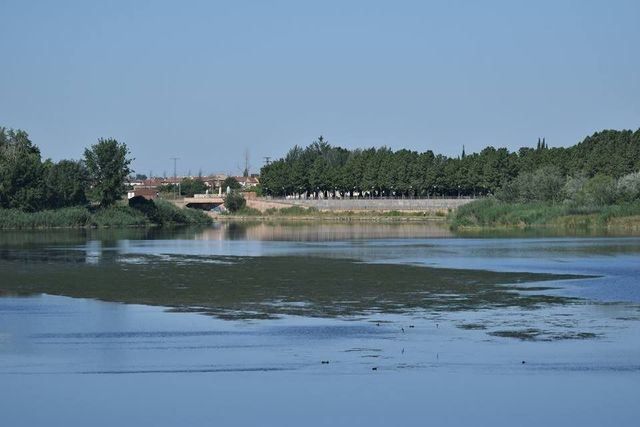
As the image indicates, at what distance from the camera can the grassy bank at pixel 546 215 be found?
77375 mm

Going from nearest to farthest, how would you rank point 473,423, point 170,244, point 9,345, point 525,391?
point 473,423 < point 525,391 < point 9,345 < point 170,244

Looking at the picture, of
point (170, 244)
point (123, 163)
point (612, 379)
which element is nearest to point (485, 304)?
point (612, 379)

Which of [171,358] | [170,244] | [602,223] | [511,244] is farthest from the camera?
[602,223]

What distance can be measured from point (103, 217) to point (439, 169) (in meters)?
53.5

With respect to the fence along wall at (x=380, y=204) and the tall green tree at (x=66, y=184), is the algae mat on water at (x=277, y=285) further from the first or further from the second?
the fence along wall at (x=380, y=204)

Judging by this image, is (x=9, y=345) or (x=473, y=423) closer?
(x=473, y=423)

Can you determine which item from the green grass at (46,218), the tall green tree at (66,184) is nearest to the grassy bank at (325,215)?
the tall green tree at (66,184)

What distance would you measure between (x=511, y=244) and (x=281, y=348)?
126 ft

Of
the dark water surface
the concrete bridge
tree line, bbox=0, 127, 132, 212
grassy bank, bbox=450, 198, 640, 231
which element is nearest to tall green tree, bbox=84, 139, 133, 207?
tree line, bbox=0, 127, 132, 212

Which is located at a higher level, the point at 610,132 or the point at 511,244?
the point at 610,132

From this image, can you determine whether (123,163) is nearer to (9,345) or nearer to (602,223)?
(602,223)

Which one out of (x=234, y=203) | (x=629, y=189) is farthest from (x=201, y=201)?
(x=629, y=189)

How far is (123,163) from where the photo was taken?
105 meters

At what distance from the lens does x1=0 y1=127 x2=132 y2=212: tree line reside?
9450 centimetres
